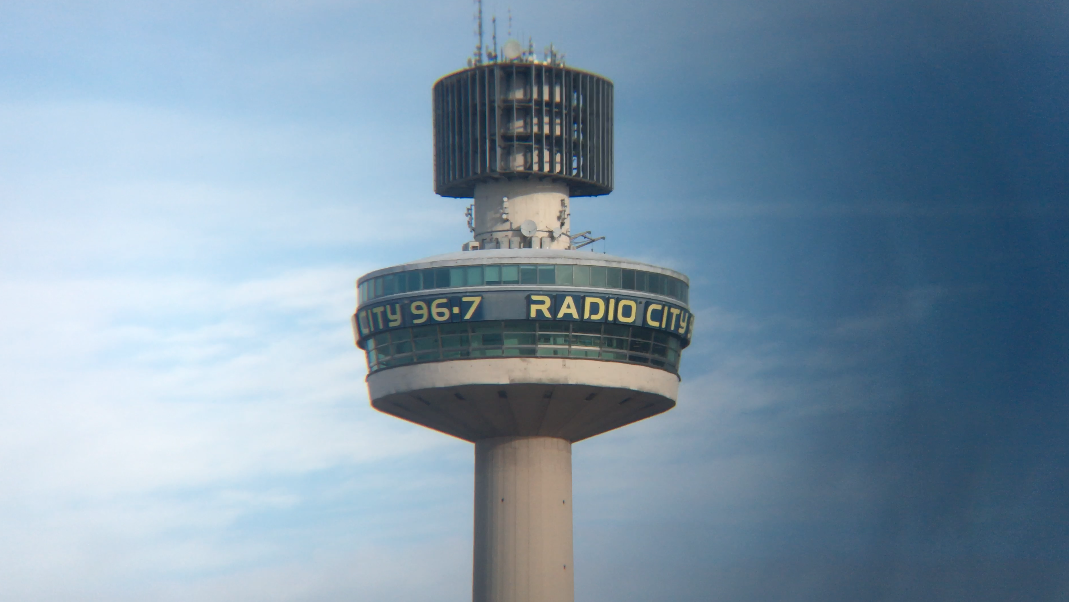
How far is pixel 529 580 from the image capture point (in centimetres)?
11156

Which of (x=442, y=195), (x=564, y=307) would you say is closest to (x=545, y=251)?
(x=564, y=307)

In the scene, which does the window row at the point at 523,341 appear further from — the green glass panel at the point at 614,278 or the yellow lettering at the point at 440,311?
the green glass panel at the point at 614,278

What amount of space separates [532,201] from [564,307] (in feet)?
34.8

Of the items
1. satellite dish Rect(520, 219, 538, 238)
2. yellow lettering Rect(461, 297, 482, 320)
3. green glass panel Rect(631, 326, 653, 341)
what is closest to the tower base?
green glass panel Rect(631, 326, 653, 341)

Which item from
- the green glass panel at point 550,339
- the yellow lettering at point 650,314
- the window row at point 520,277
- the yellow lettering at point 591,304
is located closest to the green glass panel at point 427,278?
the window row at point 520,277

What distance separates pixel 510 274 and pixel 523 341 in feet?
12.8

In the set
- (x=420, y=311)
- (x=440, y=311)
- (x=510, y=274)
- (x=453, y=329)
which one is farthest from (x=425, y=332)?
(x=510, y=274)

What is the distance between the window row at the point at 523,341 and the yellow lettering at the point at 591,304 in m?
0.55

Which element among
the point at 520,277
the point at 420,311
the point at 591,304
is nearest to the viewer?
the point at 520,277

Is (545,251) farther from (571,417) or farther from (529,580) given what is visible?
(529,580)

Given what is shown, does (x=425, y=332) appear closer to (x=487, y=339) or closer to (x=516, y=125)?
(x=487, y=339)

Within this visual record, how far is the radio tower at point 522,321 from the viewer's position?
108625 millimetres

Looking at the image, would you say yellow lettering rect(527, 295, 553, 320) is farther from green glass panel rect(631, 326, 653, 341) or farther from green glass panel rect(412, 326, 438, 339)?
green glass panel rect(412, 326, 438, 339)

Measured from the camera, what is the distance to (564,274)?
357 feet
